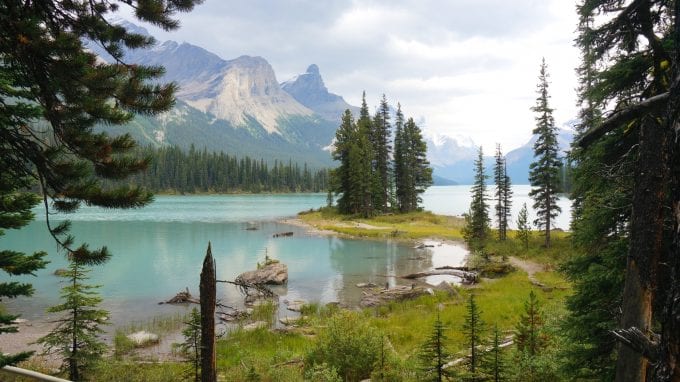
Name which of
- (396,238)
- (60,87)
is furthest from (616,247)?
(396,238)

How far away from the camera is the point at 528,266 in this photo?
30.4 m

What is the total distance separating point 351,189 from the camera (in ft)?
212

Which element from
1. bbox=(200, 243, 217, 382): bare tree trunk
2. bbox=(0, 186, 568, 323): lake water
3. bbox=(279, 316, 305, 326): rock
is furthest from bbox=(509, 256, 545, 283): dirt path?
bbox=(200, 243, 217, 382): bare tree trunk

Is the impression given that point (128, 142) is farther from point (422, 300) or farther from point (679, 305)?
point (422, 300)

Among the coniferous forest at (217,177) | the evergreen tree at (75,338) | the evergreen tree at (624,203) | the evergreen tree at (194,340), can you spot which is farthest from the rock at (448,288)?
the coniferous forest at (217,177)

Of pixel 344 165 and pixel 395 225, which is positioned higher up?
pixel 344 165

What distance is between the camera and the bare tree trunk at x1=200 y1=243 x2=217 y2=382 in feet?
26.0

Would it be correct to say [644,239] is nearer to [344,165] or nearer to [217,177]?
[344,165]

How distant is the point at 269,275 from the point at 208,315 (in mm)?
19845

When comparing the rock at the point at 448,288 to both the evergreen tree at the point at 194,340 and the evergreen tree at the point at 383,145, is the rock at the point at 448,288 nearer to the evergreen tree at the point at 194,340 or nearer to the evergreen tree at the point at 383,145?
the evergreen tree at the point at 194,340

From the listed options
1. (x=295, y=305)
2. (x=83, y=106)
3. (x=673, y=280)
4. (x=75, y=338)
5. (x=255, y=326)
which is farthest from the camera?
(x=295, y=305)

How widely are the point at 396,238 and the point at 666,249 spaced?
4284cm

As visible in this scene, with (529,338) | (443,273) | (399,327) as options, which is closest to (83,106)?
(529,338)

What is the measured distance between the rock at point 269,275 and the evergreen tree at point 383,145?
40.1 meters
